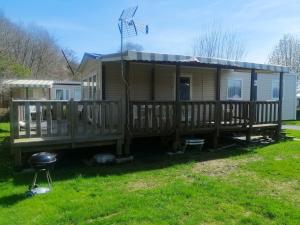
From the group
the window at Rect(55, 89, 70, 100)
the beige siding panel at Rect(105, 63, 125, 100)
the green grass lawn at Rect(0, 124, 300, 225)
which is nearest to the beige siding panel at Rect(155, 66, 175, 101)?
the beige siding panel at Rect(105, 63, 125, 100)

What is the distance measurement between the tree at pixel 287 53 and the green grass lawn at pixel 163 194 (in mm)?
29952

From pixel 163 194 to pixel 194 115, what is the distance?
4570mm

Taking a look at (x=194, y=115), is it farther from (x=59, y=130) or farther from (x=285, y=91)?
(x=285, y=91)

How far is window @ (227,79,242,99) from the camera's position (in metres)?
17.2

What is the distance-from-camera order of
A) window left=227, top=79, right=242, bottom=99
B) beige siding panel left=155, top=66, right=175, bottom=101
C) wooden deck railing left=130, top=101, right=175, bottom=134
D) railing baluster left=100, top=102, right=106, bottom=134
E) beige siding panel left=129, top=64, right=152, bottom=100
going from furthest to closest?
1. window left=227, top=79, right=242, bottom=99
2. beige siding panel left=155, top=66, right=175, bottom=101
3. beige siding panel left=129, top=64, right=152, bottom=100
4. wooden deck railing left=130, top=101, right=175, bottom=134
5. railing baluster left=100, top=102, right=106, bottom=134

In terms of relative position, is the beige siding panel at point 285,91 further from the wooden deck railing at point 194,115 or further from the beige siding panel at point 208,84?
the wooden deck railing at point 194,115

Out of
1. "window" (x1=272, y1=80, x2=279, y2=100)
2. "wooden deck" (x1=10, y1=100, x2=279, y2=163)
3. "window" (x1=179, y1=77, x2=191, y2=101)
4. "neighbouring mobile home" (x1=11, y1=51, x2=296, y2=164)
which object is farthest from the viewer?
"window" (x1=272, y1=80, x2=279, y2=100)

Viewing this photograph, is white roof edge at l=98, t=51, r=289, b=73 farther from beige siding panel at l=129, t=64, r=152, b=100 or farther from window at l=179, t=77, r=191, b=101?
window at l=179, t=77, r=191, b=101

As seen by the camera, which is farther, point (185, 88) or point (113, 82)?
point (185, 88)

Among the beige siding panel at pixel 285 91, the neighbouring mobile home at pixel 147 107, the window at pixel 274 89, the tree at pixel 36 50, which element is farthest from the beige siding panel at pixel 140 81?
the tree at pixel 36 50

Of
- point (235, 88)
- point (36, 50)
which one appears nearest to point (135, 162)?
point (235, 88)

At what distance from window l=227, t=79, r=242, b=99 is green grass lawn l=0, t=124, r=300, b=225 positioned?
9.68 metres

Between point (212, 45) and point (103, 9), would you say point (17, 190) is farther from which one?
point (212, 45)

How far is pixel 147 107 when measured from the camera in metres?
8.16
